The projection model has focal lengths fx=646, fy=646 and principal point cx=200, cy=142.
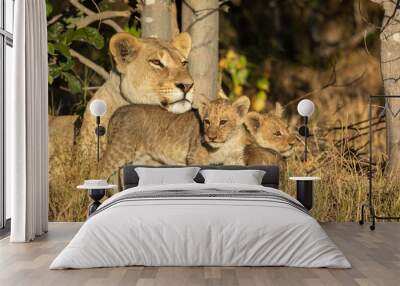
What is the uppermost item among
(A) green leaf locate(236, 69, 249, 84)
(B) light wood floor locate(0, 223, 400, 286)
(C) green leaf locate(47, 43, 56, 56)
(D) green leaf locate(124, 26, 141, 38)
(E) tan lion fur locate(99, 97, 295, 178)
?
(D) green leaf locate(124, 26, 141, 38)

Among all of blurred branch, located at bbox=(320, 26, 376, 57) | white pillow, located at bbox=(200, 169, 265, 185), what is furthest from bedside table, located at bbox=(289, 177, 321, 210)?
blurred branch, located at bbox=(320, 26, 376, 57)

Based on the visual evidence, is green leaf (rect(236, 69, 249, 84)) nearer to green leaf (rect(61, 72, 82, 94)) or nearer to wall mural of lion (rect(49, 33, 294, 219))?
wall mural of lion (rect(49, 33, 294, 219))

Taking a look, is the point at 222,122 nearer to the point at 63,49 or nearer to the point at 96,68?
the point at 96,68

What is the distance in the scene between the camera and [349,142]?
755cm

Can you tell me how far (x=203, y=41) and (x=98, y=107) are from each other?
147 cm

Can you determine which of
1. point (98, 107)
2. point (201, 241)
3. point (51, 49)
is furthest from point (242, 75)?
point (201, 241)

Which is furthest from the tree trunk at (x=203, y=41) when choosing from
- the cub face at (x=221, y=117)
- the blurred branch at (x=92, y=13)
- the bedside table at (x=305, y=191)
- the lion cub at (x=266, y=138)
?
the bedside table at (x=305, y=191)

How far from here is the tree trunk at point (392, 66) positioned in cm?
756

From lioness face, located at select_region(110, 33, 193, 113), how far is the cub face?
0.76ft

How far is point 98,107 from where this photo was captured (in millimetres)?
7246

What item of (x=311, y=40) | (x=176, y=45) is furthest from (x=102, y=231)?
(x=311, y=40)

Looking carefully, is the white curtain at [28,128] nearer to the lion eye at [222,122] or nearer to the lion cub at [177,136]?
the lion cub at [177,136]

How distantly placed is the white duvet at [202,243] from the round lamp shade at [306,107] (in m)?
2.62

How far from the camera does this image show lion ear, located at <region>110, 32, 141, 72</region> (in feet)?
25.1
